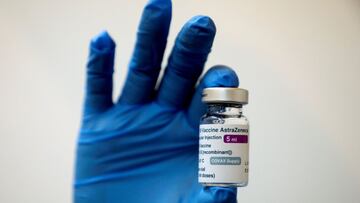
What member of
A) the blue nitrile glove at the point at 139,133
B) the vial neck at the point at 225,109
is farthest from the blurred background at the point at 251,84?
the vial neck at the point at 225,109

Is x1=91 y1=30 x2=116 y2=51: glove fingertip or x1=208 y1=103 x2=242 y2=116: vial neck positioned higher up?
x1=91 y1=30 x2=116 y2=51: glove fingertip

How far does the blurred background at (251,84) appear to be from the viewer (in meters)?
1.33

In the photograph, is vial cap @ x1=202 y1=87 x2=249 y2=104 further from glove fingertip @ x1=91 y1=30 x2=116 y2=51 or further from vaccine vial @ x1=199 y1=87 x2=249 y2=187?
glove fingertip @ x1=91 y1=30 x2=116 y2=51

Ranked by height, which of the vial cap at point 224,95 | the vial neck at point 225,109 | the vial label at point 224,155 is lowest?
the vial label at point 224,155

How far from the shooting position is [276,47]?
1365mm

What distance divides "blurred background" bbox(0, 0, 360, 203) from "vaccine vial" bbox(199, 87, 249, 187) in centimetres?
58

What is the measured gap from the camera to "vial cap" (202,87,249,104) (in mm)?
774

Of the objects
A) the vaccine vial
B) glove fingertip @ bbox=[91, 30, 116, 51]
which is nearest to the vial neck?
the vaccine vial

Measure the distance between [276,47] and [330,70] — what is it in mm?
156

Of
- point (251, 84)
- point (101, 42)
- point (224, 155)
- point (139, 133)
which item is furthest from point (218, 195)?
point (251, 84)

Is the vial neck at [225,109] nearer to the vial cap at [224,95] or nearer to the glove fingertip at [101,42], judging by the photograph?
the vial cap at [224,95]

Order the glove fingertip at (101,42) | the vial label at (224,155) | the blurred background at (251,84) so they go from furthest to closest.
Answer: the blurred background at (251,84) → the glove fingertip at (101,42) → the vial label at (224,155)

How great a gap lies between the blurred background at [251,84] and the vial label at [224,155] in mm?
589

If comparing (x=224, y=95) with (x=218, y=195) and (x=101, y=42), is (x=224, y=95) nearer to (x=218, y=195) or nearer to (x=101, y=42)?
(x=218, y=195)
